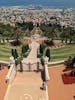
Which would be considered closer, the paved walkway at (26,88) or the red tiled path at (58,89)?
the red tiled path at (58,89)

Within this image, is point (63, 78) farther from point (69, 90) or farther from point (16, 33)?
point (16, 33)

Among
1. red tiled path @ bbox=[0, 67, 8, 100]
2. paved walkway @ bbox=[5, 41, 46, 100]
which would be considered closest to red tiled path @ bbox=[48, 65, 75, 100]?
paved walkway @ bbox=[5, 41, 46, 100]

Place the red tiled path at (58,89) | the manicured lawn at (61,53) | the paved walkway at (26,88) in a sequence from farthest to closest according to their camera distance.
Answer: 1. the manicured lawn at (61,53)
2. the paved walkway at (26,88)
3. the red tiled path at (58,89)

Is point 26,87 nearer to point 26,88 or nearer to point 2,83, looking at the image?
point 26,88

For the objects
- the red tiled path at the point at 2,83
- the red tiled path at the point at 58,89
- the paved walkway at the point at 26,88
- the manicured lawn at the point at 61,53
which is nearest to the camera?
the red tiled path at the point at 58,89

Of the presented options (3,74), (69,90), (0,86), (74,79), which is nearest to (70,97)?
(69,90)

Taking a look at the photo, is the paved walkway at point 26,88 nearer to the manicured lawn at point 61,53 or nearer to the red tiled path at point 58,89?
the red tiled path at point 58,89

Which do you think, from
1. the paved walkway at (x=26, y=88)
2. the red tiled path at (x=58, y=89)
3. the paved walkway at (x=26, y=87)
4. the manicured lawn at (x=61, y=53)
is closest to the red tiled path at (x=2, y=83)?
the paved walkway at (x=26, y=87)

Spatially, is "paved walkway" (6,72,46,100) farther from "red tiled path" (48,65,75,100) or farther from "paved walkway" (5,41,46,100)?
"red tiled path" (48,65,75,100)

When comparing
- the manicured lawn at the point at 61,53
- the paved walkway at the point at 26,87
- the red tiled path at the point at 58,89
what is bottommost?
the manicured lawn at the point at 61,53

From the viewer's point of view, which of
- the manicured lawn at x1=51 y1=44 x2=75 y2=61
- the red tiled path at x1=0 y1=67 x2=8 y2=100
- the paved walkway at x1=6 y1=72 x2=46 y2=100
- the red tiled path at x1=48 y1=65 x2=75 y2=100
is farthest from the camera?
the manicured lawn at x1=51 y1=44 x2=75 y2=61

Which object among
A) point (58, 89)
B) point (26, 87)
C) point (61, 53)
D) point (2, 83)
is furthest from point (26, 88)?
point (61, 53)
